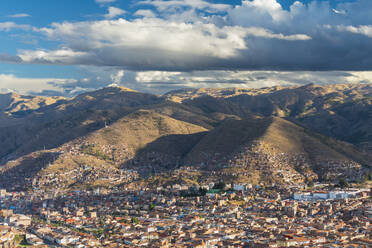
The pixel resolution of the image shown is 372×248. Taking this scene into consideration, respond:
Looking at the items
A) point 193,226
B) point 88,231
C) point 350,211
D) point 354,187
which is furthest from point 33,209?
point 354,187

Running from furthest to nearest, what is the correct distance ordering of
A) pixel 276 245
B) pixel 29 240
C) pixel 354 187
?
pixel 354 187 < pixel 29 240 < pixel 276 245

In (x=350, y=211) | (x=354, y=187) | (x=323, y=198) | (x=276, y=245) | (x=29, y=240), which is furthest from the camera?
(x=354, y=187)

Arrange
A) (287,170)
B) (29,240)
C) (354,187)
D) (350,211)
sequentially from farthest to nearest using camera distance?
1. (287,170)
2. (354,187)
3. (350,211)
4. (29,240)

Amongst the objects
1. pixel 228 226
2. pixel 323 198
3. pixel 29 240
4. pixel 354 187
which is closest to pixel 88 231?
pixel 29 240

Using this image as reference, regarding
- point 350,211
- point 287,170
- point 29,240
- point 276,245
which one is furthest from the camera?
point 287,170

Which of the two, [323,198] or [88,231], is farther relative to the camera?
[323,198]

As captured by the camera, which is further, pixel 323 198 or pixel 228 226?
pixel 323 198

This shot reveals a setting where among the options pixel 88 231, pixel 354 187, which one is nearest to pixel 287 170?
pixel 354 187

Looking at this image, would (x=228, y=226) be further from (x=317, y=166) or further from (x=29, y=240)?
(x=317, y=166)

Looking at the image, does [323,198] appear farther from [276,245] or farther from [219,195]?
[276,245]
